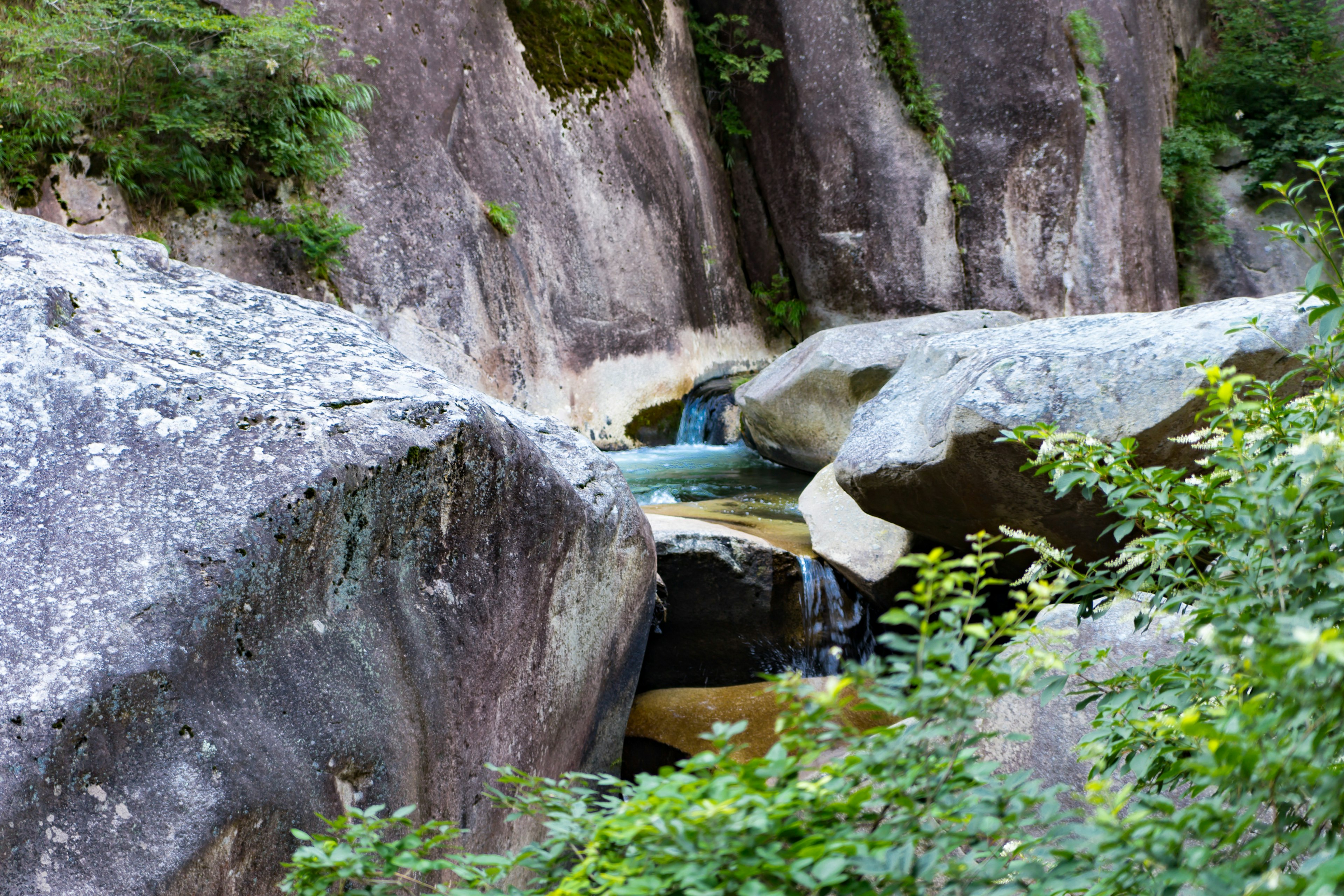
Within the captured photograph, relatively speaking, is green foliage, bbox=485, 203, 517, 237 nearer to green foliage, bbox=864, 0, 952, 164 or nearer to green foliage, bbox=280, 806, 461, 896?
green foliage, bbox=864, 0, 952, 164

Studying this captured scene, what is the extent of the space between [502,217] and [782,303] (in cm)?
562

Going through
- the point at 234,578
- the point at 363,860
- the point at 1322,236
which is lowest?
the point at 363,860

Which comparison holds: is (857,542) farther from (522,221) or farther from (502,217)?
(522,221)

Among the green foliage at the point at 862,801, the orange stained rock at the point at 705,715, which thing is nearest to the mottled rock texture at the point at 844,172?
the orange stained rock at the point at 705,715

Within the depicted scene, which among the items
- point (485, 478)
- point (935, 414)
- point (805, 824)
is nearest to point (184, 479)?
point (485, 478)

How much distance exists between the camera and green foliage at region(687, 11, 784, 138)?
12.1m

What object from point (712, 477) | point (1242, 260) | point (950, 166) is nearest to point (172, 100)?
point (712, 477)

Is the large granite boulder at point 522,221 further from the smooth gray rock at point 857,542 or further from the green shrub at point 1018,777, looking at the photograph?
the green shrub at point 1018,777

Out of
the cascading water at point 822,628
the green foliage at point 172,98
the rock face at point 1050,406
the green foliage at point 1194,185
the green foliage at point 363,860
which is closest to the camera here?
the green foliage at point 363,860

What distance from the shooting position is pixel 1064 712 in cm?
284

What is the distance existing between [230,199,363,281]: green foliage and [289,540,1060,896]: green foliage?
6839 millimetres

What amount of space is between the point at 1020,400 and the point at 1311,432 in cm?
223

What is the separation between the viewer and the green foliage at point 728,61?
39.6 ft

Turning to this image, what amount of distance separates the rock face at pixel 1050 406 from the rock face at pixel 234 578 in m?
1.76
